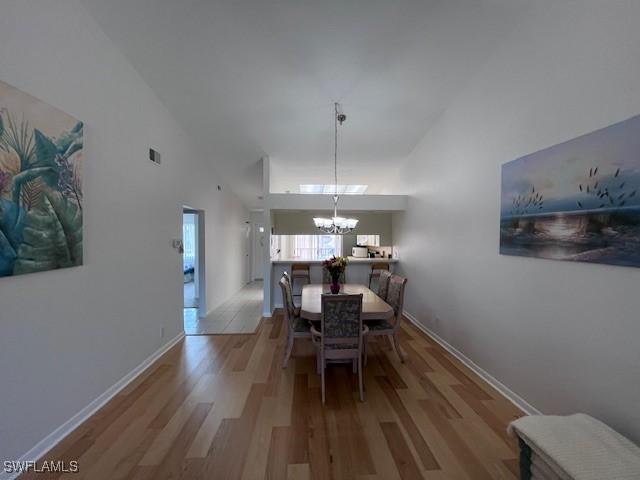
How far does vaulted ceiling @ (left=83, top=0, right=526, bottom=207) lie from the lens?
7.61ft

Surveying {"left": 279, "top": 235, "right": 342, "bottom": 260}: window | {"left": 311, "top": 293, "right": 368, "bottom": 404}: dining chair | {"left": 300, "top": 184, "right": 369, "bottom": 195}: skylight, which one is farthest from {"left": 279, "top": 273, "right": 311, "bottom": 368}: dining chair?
{"left": 279, "top": 235, "right": 342, "bottom": 260}: window

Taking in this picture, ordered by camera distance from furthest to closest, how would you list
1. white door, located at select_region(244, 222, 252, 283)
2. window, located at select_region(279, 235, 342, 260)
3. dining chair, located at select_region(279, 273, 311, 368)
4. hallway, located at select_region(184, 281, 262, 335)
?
window, located at select_region(279, 235, 342, 260)
white door, located at select_region(244, 222, 252, 283)
hallway, located at select_region(184, 281, 262, 335)
dining chair, located at select_region(279, 273, 311, 368)

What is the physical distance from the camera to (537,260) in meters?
2.19

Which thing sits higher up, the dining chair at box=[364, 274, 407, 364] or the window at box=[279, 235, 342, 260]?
the window at box=[279, 235, 342, 260]

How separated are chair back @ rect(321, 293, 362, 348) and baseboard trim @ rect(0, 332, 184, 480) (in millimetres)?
2020

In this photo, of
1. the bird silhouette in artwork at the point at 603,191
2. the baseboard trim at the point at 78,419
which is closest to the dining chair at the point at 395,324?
the bird silhouette in artwork at the point at 603,191

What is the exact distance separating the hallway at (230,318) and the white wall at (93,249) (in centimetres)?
61

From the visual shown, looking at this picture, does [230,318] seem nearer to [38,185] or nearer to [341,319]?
[341,319]

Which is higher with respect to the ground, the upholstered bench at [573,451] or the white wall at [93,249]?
the white wall at [93,249]

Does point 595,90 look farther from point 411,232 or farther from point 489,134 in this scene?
point 411,232

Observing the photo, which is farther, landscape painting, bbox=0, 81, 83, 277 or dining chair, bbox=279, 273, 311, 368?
dining chair, bbox=279, 273, 311, 368

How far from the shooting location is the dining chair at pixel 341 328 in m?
2.48

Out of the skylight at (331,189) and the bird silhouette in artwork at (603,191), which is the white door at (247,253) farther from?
the bird silhouette in artwork at (603,191)

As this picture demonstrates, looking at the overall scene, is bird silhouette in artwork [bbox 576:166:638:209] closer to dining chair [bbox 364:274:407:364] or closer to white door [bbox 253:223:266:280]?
dining chair [bbox 364:274:407:364]
